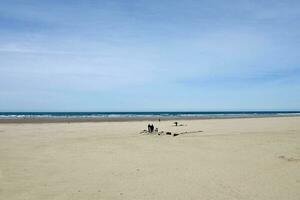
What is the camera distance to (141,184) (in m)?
8.59

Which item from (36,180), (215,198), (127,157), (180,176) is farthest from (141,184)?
(127,157)

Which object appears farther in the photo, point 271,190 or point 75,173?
point 75,173

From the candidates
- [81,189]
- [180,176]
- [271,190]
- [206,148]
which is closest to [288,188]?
[271,190]

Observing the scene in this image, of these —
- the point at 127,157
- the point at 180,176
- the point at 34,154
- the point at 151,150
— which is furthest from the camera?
the point at 151,150

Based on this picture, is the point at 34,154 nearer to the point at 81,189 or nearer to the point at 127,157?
the point at 127,157

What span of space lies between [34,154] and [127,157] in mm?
3498

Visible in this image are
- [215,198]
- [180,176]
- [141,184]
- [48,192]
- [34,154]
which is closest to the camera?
[215,198]

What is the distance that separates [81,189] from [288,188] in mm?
4460

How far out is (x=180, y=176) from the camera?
9375mm

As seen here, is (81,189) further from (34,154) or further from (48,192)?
(34,154)

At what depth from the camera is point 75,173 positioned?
390 inches

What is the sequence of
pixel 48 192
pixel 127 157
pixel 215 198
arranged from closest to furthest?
pixel 215 198 → pixel 48 192 → pixel 127 157

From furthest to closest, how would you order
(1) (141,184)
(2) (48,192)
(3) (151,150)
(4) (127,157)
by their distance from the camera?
(3) (151,150), (4) (127,157), (1) (141,184), (2) (48,192)

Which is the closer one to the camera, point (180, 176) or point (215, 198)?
point (215, 198)
